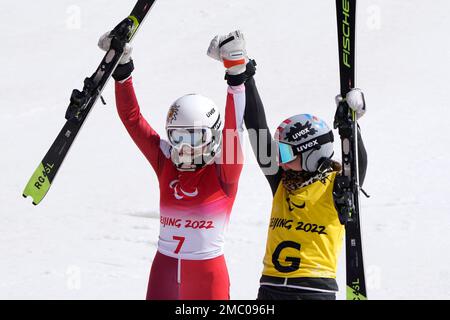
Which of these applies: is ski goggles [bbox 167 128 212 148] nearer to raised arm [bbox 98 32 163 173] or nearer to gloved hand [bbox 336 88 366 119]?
raised arm [bbox 98 32 163 173]

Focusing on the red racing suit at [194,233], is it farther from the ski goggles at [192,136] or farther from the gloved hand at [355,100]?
the gloved hand at [355,100]

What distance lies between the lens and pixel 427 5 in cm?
2289

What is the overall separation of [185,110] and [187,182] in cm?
42

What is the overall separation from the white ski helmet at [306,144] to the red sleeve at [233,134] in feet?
1.04

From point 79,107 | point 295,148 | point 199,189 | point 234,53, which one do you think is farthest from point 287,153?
point 79,107

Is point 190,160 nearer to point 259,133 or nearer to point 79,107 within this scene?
point 259,133

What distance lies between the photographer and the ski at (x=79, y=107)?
5316mm

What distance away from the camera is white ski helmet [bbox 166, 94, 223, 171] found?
4.70m

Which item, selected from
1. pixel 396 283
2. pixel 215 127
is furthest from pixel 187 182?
pixel 396 283

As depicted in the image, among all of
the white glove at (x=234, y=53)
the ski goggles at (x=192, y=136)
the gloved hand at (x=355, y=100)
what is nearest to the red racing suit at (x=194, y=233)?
the ski goggles at (x=192, y=136)

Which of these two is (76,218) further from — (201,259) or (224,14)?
(224,14)

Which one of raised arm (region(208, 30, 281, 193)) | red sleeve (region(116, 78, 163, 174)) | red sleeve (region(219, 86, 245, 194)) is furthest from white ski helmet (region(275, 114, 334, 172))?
red sleeve (region(116, 78, 163, 174))

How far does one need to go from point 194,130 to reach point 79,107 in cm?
105

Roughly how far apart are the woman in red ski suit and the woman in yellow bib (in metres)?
0.27
